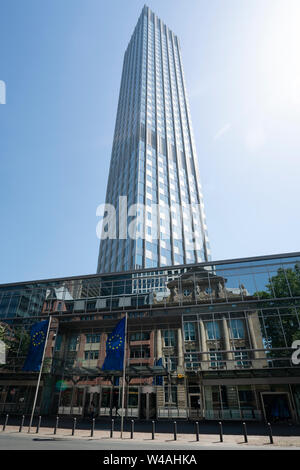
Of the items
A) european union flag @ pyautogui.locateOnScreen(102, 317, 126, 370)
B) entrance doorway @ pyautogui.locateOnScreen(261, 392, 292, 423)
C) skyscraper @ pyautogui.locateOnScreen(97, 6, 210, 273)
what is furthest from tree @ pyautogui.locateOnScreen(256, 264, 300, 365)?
skyscraper @ pyautogui.locateOnScreen(97, 6, 210, 273)

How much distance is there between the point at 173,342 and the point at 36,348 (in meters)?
12.7

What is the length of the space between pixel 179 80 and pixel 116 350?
114m

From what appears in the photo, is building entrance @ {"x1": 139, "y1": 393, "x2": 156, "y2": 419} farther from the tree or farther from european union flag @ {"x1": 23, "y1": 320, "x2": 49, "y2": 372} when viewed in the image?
the tree

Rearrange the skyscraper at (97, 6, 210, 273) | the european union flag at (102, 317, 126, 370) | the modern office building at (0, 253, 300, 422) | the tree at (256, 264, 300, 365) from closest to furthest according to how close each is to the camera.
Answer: the european union flag at (102, 317, 126, 370) → the modern office building at (0, 253, 300, 422) → the tree at (256, 264, 300, 365) → the skyscraper at (97, 6, 210, 273)

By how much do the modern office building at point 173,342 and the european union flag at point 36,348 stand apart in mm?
6410

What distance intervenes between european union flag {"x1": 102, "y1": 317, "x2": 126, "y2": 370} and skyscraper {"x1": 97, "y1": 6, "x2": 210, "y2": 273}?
104 feet

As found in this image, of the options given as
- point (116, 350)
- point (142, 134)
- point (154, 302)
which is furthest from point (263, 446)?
point (142, 134)

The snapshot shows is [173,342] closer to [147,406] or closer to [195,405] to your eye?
[195,405]

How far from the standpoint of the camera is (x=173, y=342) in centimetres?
2523

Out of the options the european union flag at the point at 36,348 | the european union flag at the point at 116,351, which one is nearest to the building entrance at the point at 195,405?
the european union flag at the point at 116,351

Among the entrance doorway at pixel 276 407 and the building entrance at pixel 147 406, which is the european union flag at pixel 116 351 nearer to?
the building entrance at pixel 147 406

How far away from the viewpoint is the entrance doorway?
777 inches

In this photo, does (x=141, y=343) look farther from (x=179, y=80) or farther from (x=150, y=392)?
(x=179, y=80)

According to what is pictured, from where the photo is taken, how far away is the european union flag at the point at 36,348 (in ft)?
61.7
